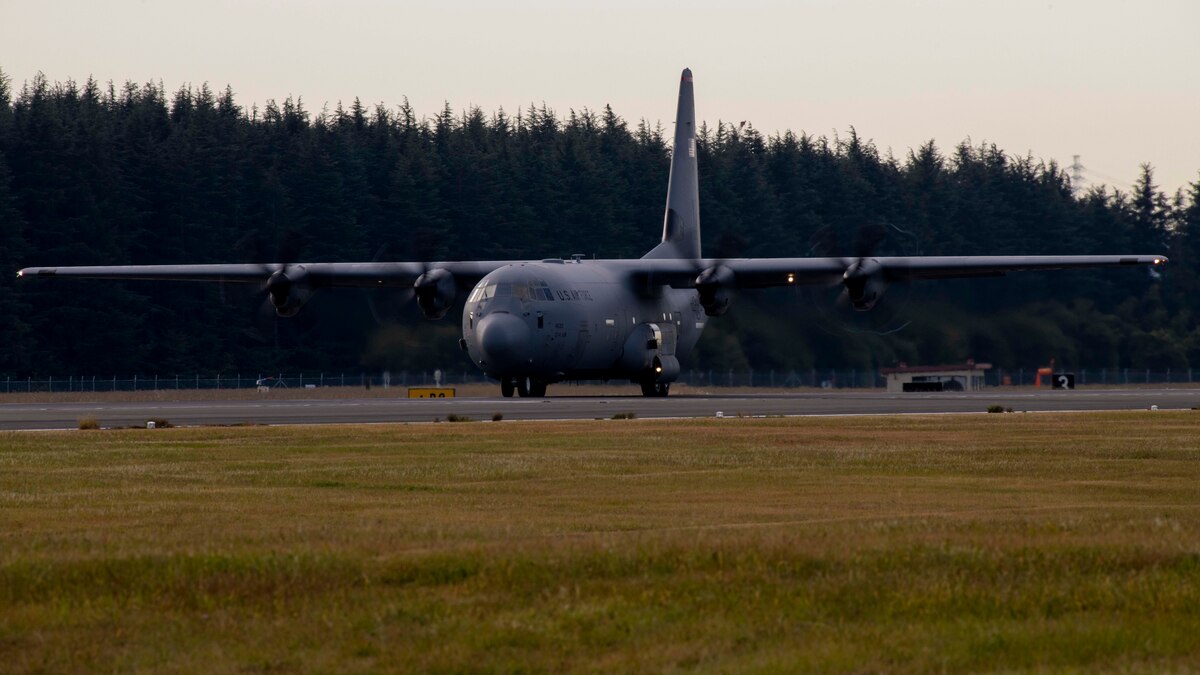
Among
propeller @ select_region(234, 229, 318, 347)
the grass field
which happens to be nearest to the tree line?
propeller @ select_region(234, 229, 318, 347)

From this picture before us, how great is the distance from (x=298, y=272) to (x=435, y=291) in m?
4.69

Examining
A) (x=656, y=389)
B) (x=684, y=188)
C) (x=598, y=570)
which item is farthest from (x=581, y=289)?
(x=598, y=570)

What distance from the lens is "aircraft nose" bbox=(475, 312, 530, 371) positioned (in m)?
50.7

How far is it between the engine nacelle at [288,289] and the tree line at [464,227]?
1.14m

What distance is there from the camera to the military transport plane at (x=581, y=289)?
170ft

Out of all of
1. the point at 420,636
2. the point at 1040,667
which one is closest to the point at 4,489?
the point at 420,636

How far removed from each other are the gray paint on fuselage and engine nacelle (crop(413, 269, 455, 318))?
2226mm

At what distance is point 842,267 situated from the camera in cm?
5403

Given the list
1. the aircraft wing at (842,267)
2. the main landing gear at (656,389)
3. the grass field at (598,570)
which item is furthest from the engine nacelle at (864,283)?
the grass field at (598,570)

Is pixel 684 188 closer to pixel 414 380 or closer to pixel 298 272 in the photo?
pixel 414 380

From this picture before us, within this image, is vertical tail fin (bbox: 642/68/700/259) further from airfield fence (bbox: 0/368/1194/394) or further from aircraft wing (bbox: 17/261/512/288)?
airfield fence (bbox: 0/368/1194/394)

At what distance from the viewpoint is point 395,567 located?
12.3 meters

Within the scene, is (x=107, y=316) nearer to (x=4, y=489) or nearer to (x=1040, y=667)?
(x=4, y=489)

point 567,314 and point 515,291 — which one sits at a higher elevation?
point 515,291
